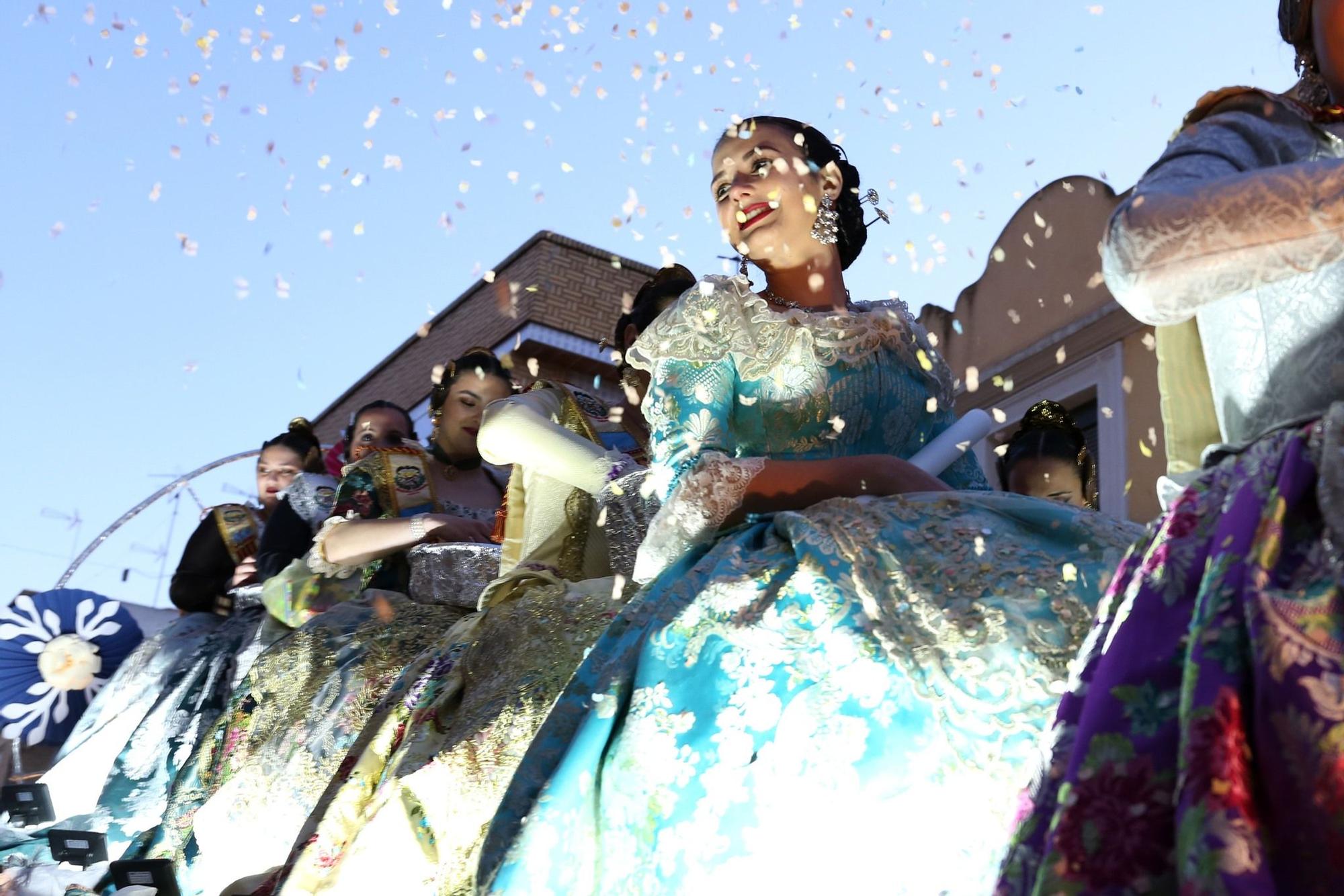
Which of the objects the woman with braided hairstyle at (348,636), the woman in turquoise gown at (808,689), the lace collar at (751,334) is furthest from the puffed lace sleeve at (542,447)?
the woman in turquoise gown at (808,689)

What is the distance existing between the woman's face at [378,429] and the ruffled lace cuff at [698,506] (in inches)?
96.3

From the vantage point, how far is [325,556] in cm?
422

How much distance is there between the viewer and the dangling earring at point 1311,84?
163 cm

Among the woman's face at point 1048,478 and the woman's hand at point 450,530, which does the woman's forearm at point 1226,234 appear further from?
the woman's hand at point 450,530

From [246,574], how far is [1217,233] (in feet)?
14.8

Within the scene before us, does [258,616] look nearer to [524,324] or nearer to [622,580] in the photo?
[622,580]

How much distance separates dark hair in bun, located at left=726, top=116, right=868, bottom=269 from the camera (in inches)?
124

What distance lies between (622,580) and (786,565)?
99 centimetres

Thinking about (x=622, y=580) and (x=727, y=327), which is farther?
(x=622, y=580)

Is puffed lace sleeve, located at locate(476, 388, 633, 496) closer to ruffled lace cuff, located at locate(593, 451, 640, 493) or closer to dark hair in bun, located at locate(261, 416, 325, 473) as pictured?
ruffled lace cuff, located at locate(593, 451, 640, 493)

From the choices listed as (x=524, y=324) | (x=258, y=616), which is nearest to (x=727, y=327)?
(x=258, y=616)

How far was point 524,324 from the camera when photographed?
355 inches

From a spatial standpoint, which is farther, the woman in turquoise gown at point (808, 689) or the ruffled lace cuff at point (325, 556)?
the ruffled lace cuff at point (325, 556)

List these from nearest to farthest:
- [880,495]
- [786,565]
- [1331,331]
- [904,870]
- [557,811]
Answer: [1331,331]
[904,870]
[557,811]
[786,565]
[880,495]
